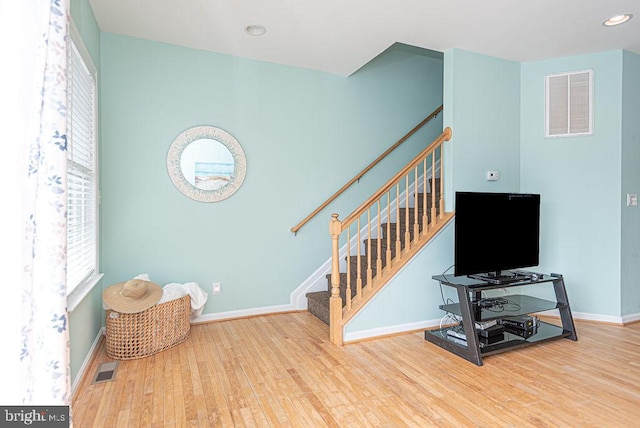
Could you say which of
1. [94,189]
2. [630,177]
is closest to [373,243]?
[630,177]

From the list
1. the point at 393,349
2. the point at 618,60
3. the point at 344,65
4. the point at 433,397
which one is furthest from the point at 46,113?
the point at 618,60

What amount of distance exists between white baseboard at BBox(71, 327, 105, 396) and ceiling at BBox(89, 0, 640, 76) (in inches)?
103

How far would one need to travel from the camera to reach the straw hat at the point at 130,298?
113 inches

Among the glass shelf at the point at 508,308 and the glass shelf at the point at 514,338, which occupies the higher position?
the glass shelf at the point at 508,308

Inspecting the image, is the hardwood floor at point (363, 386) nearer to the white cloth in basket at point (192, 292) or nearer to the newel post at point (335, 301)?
the newel post at point (335, 301)

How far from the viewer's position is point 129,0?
9.27ft

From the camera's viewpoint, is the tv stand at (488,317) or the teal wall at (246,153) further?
the teal wall at (246,153)

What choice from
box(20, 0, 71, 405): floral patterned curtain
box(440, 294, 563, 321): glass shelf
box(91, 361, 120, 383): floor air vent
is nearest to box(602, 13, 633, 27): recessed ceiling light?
box(440, 294, 563, 321): glass shelf

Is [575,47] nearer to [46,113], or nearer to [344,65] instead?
[344,65]

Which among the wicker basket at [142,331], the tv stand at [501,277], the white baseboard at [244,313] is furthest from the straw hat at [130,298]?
the tv stand at [501,277]

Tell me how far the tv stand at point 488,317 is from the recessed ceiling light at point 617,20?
2.13 metres

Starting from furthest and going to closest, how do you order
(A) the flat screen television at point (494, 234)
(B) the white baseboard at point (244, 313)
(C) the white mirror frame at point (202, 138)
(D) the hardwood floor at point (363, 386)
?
(B) the white baseboard at point (244, 313) < (C) the white mirror frame at point (202, 138) < (A) the flat screen television at point (494, 234) < (D) the hardwood floor at point (363, 386)

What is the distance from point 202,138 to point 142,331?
1.82m

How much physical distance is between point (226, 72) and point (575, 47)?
3.35m
